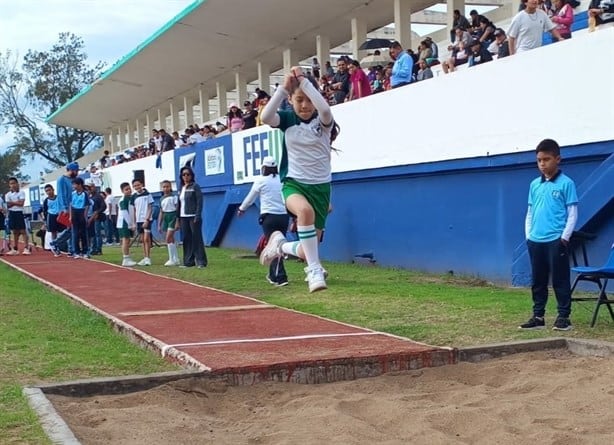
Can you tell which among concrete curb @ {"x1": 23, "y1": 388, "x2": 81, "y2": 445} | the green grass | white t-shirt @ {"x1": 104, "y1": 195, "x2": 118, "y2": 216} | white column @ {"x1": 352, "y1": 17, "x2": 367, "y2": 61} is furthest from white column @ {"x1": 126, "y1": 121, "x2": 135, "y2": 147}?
concrete curb @ {"x1": 23, "y1": 388, "x2": 81, "y2": 445}

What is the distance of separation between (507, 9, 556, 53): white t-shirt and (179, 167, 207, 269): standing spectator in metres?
6.41

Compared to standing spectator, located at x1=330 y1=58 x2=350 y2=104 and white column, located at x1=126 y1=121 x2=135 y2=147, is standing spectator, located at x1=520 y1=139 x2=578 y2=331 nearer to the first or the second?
standing spectator, located at x1=330 y1=58 x2=350 y2=104

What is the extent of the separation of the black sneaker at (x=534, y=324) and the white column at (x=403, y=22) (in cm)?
1392

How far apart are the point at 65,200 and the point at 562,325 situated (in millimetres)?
14051

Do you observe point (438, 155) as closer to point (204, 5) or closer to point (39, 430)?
point (39, 430)

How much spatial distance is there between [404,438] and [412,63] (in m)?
11.2

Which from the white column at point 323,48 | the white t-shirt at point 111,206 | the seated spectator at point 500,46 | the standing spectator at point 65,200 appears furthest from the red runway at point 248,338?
the white t-shirt at point 111,206

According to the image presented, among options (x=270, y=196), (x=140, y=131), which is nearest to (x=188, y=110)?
(x=140, y=131)

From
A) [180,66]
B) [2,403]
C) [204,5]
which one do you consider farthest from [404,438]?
[180,66]

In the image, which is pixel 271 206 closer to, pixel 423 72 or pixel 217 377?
pixel 423 72

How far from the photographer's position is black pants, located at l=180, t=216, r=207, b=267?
1562cm

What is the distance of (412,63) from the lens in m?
14.9

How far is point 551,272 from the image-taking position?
751 centimetres

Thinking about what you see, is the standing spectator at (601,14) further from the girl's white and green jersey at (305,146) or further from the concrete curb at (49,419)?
the concrete curb at (49,419)
